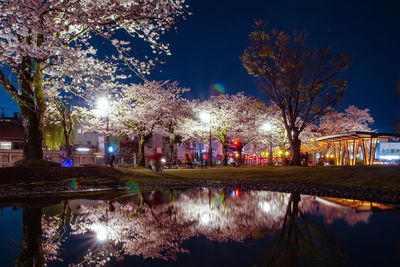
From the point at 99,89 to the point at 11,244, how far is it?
13573 millimetres

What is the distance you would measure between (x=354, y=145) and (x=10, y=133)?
48964 millimetres

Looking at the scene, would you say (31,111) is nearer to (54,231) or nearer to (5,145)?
(54,231)

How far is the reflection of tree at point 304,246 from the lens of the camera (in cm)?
375

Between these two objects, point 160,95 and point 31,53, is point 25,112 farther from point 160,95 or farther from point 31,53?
point 160,95

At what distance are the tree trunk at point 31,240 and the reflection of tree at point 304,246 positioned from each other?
131 inches

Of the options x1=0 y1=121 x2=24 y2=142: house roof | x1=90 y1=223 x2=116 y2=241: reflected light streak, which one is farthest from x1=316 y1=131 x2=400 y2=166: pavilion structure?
x1=0 y1=121 x2=24 y2=142: house roof

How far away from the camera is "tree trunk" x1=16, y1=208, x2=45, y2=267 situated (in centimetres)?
383

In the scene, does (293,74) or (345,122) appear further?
(345,122)

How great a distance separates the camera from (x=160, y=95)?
3744cm

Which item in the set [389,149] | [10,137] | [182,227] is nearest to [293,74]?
[182,227]

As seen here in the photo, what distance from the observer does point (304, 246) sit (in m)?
4.38

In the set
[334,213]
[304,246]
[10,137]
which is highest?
[10,137]

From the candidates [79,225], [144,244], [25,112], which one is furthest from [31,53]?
[144,244]

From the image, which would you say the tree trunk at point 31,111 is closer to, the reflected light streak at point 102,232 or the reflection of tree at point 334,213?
the reflected light streak at point 102,232
